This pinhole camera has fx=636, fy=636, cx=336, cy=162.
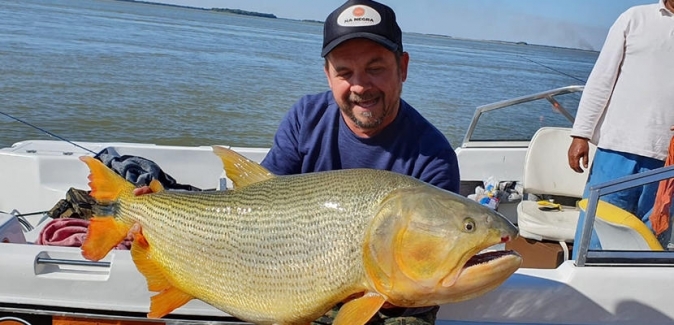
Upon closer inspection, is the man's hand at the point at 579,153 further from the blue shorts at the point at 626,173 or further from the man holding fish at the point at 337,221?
the man holding fish at the point at 337,221

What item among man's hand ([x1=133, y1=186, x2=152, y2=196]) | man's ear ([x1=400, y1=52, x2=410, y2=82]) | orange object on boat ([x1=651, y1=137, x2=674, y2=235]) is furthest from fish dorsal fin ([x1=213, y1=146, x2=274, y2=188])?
orange object on boat ([x1=651, y1=137, x2=674, y2=235])

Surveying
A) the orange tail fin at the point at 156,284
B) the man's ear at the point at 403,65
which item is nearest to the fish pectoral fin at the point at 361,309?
the orange tail fin at the point at 156,284

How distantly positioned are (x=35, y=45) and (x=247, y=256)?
27.1m

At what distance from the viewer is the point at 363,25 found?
2.60 m

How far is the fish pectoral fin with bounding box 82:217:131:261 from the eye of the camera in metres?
2.50

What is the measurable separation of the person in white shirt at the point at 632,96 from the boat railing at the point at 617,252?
92cm

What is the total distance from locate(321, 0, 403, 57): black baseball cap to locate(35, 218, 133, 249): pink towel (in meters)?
1.54

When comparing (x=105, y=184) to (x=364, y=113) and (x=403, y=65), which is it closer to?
(x=364, y=113)

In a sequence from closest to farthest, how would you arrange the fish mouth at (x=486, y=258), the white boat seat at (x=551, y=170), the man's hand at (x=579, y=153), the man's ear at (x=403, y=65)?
the fish mouth at (x=486, y=258), the man's ear at (x=403, y=65), the man's hand at (x=579, y=153), the white boat seat at (x=551, y=170)

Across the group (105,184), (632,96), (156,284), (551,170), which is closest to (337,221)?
(156,284)

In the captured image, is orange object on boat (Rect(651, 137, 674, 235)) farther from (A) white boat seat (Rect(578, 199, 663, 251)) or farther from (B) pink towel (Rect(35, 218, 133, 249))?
Result: (B) pink towel (Rect(35, 218, 133, 249))

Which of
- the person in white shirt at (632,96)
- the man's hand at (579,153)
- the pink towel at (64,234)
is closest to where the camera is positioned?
the pink towel at (64,234)

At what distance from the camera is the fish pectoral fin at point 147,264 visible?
248cm

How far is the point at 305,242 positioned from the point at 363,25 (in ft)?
3.21
